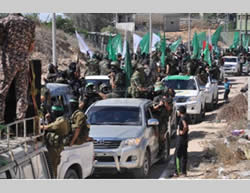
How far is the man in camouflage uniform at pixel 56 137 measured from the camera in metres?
6.46

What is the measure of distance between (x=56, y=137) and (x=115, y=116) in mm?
3524

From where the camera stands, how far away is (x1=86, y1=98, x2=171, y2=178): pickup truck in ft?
29.2

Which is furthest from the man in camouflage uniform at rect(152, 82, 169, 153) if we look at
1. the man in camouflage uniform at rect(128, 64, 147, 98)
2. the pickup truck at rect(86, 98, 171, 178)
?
the man in camouflage uniform at rect(128, 64, 147, 98)

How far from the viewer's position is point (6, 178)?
529 cm

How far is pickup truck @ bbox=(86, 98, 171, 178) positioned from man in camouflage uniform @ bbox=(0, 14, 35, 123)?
2.77 m

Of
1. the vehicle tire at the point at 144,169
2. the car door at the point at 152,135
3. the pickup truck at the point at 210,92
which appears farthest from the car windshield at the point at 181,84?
the vehicle tire at the point at 144,169

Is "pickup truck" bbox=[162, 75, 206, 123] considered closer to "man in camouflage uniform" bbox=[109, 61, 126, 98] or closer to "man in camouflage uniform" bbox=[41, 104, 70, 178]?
"man in camouflage uniform" bbox=[109, 61, 126, 98]

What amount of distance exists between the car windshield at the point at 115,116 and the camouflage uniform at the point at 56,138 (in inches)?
117

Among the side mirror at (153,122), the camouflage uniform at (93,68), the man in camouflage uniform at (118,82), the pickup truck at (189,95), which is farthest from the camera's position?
the camouflage uniform at (93,68)

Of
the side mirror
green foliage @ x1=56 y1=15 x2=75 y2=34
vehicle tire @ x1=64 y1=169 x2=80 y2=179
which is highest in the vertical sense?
green foliage @ x1=56 y1=15 x2=75 y2=34

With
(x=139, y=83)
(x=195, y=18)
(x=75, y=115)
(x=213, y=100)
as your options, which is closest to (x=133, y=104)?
(x=75, y=115)

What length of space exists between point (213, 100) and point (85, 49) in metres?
A: 5.47

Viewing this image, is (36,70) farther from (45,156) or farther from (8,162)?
(8,162)

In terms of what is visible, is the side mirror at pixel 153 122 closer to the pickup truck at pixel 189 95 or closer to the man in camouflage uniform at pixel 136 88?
the man in camouflage uniform at pixel 136 88
